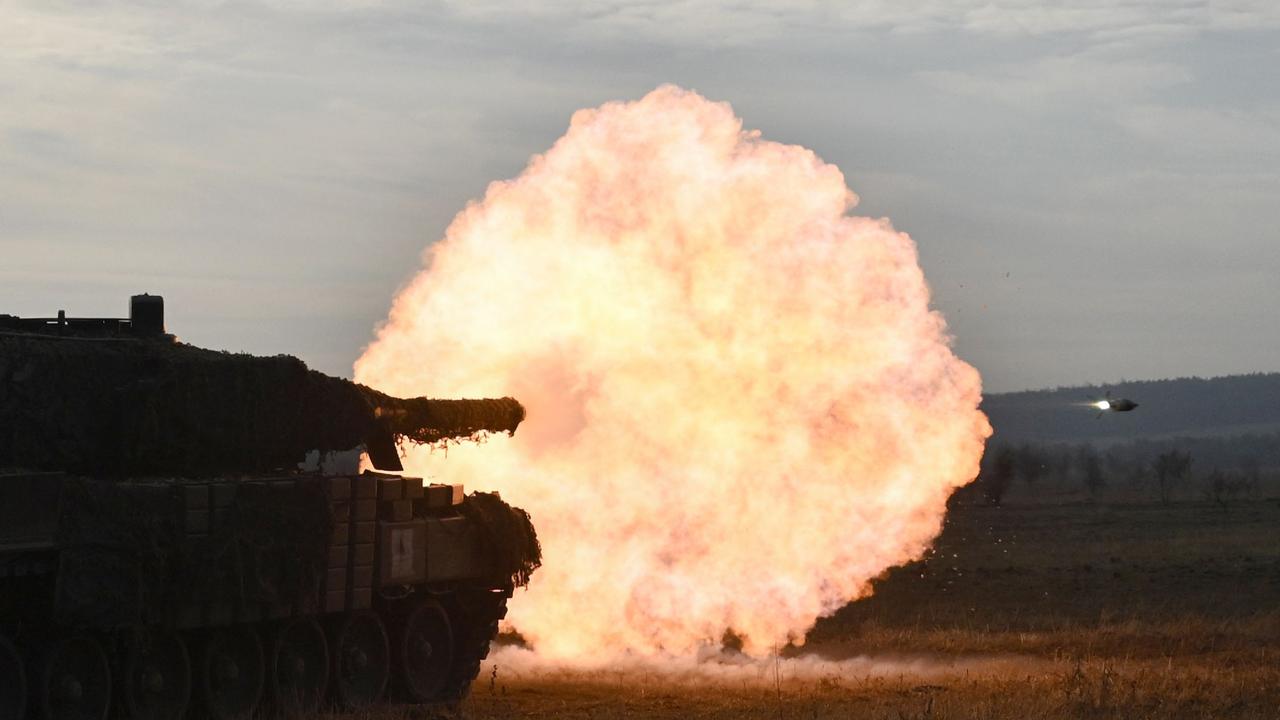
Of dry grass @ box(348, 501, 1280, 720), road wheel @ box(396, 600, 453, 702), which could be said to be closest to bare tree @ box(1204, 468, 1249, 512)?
dry grass @ box(348, 501, 1280, 720)

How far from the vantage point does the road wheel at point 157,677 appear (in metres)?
19.9

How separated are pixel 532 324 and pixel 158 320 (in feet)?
23.3

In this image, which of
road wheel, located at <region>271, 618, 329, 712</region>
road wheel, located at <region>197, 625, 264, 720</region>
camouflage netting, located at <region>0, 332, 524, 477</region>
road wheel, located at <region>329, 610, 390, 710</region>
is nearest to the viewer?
camouflage netting, located at <region>0, 332, 524, 477</region>

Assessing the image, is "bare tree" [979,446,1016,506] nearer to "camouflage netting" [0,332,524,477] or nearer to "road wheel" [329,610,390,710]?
"road wheel" [329,610,390,710]

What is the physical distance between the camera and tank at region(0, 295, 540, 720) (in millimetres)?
18844

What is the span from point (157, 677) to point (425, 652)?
506cm

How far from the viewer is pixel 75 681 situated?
19.2 m

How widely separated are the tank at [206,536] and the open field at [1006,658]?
1390 millimetres

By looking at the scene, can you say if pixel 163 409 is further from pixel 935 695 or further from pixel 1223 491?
pixel 1223 491

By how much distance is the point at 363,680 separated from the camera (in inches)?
930

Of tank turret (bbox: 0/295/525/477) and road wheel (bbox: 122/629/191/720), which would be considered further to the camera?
tank turret (bbox: 0/295/525/477)

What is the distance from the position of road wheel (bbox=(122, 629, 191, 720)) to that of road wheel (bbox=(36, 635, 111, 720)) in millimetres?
304

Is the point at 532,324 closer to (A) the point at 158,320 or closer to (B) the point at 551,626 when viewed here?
(B) the point at 551,626

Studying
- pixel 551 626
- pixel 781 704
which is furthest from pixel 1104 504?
pixel 781 704
